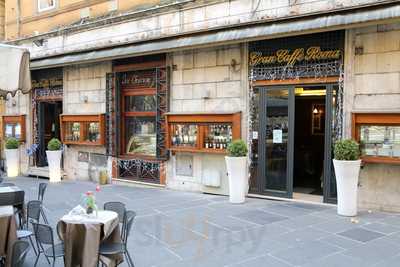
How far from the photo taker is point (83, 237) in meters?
4.53

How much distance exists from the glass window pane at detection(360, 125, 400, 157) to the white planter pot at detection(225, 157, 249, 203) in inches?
92.1

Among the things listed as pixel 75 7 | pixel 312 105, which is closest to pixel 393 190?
pixel 312 105

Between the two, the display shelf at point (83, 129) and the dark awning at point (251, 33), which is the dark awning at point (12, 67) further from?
the display shelf at point (83, 129)

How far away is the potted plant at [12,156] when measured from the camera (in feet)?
45.7

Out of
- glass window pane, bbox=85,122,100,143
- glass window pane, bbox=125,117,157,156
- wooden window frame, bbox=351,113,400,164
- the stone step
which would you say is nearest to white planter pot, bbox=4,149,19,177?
the stone step

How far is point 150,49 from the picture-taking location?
9.78m

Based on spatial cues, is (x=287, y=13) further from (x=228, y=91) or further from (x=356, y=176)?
(x=356, y=176)

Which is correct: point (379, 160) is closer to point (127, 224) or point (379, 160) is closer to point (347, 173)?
point (347, 173)

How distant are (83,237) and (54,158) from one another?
8.55 metres

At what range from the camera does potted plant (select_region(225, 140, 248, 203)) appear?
8.30 meters

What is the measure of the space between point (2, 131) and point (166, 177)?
8.74 meters

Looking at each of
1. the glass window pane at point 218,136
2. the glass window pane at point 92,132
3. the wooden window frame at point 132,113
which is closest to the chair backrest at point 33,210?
the glass window pane at point 218,136

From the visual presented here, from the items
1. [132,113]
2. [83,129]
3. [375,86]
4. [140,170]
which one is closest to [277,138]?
[375,86]

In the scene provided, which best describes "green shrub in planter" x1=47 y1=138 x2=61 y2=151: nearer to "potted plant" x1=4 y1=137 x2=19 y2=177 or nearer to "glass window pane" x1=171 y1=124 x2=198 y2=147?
"potted plant" x1=4 y1=137 x2=19 y2=177
